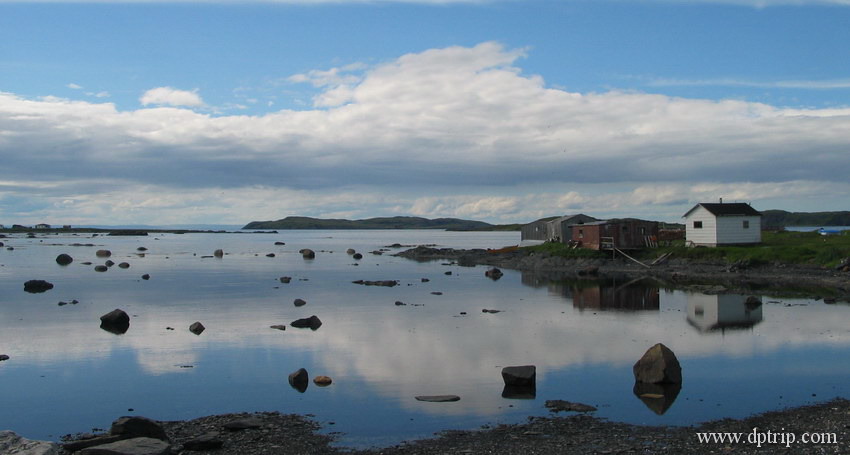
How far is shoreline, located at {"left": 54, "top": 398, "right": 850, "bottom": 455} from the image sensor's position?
15062 mm

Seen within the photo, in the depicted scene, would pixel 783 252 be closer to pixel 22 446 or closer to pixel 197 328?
pixel 197 328

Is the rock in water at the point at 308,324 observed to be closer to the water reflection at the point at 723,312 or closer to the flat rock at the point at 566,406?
the flat rock at the point at 566,406

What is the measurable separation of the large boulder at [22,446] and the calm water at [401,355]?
420cm

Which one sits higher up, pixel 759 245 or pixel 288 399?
pixel 759 245

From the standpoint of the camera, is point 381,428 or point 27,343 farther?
point 27,343

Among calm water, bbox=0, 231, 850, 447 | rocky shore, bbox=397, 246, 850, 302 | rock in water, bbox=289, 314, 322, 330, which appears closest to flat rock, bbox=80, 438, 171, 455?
calm water, bbox=0, 231, 850, 447

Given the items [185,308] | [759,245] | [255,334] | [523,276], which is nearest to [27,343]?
[255,334]

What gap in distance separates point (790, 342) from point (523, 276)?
42894 mm

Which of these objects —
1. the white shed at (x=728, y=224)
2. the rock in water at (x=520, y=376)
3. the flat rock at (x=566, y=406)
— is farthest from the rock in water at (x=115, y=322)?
the white shed at (x=728, y=224)

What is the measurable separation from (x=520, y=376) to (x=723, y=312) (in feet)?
79.9

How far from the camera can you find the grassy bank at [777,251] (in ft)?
196

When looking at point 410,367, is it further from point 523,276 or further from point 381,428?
point 523,276

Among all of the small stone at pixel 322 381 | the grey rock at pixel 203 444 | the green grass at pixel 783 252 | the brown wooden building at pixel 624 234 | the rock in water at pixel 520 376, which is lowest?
the small stone at pixel 322 381

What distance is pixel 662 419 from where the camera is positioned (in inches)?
725
